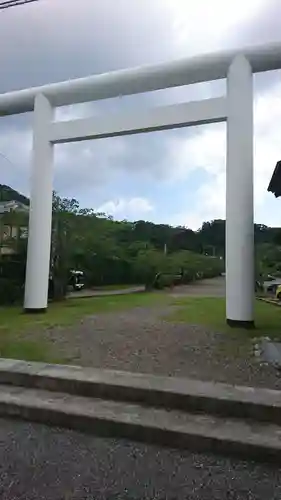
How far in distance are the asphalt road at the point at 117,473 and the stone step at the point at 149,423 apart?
0.08 m

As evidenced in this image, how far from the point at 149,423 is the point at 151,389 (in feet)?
1.49

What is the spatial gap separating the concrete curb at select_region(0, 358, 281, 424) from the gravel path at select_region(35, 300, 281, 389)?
433 mm

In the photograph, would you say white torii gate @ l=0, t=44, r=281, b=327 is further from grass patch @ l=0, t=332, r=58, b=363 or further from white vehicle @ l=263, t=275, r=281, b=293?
white vehicle @ l=263, t=275, r=281, b=293

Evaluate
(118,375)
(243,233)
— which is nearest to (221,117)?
(243,233)

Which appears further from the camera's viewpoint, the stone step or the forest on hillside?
the forest on hillside

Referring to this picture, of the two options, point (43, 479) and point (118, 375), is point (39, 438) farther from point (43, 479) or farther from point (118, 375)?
point (118, 375)

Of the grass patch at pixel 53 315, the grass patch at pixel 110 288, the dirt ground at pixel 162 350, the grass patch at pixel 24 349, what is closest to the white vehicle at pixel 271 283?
the grass patch at pixel 110 288

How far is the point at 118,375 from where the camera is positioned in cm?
362

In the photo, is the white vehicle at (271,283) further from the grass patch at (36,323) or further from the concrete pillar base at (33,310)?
the concrete pillar base at (33,310)

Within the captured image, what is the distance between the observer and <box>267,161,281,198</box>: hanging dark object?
20.5 feet

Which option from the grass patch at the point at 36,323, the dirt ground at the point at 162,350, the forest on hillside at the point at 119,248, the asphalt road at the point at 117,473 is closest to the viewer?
the asphalt road at the point at 117,473

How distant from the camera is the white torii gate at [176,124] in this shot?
697cm

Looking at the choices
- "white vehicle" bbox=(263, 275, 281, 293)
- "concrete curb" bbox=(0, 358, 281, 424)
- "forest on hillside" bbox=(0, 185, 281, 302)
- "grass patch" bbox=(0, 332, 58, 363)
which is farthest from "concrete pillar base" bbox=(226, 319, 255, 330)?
"white vehicle" bbox=(263, 275, 281, 293)

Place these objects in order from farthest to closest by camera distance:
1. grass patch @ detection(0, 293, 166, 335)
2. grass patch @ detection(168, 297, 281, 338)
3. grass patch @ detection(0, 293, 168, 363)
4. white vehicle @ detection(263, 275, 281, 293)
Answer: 1. white vehicle @ detection(263, 275, 281, 293)
2. grass patch @ detection(0, 293, 166, 335)
3. grass patch @ detection(168, 297, 281, 338)
4. grass patch @ detection(0, 293, 168, 363)
